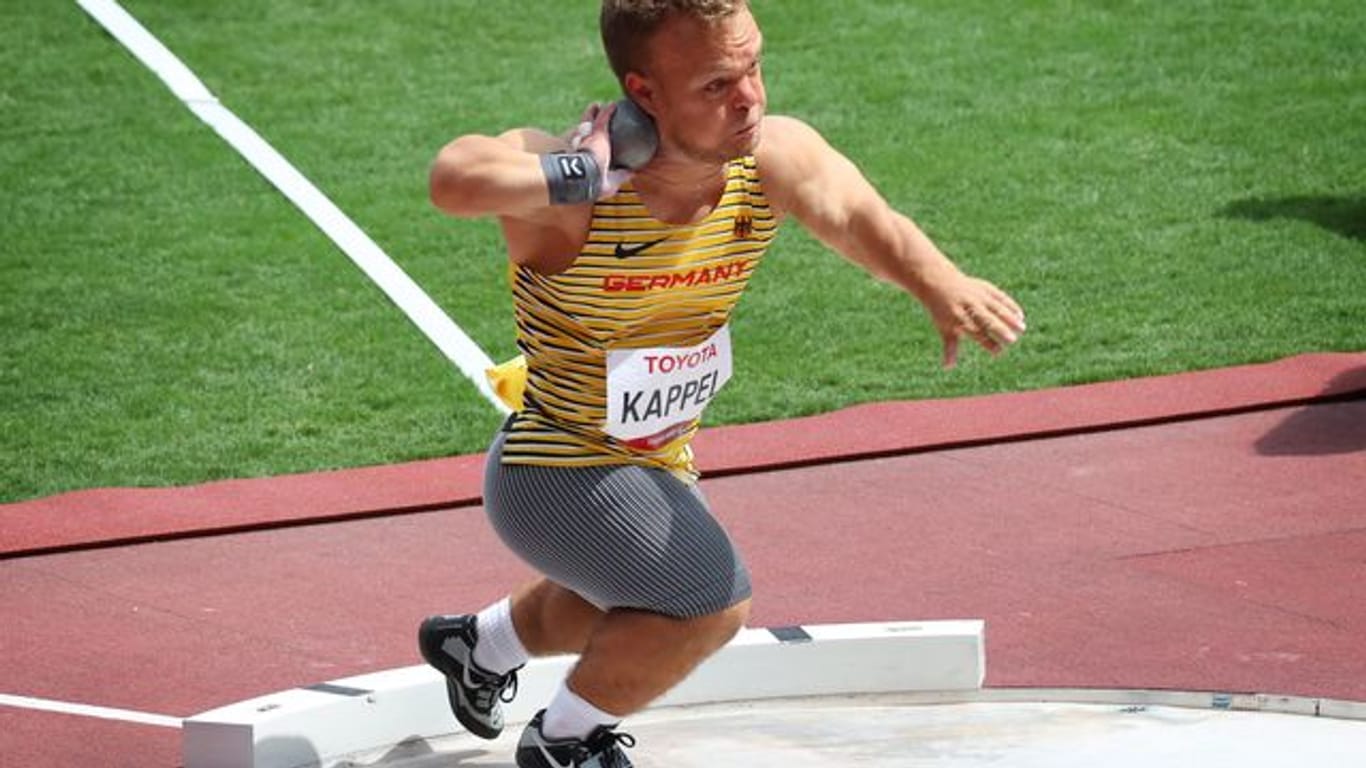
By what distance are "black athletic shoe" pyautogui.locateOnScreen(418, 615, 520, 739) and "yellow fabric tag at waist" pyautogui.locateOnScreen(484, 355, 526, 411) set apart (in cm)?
58

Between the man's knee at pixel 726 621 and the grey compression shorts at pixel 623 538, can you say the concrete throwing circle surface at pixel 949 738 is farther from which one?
the grey compression shorts at pixel 623 538

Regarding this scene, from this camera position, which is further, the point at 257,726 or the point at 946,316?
the point at 257,726

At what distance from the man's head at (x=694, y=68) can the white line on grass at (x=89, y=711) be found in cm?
225

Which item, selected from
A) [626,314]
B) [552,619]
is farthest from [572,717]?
[626,314]

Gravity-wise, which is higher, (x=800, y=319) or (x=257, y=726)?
(x=800, y=319)

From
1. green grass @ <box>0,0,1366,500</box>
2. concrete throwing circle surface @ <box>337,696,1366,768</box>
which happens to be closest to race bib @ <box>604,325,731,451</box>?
concrete throwing circle surface @ <box>337,696,1366,768</box>

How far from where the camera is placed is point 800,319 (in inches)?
410

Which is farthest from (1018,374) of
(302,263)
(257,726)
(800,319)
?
(257,726)

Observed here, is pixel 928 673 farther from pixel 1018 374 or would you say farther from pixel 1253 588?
pixel 1018 374

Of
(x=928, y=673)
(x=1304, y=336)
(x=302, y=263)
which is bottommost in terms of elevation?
(x=928, y=673)

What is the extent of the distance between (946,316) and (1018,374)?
4.57 metres

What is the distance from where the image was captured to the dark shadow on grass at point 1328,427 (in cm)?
862

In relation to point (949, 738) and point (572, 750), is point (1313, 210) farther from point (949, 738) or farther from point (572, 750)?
point (572, 750)

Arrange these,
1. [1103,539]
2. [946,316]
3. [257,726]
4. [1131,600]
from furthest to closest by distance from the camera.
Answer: [1103,539]
[1131,600]
[257,726]
[946,316]
